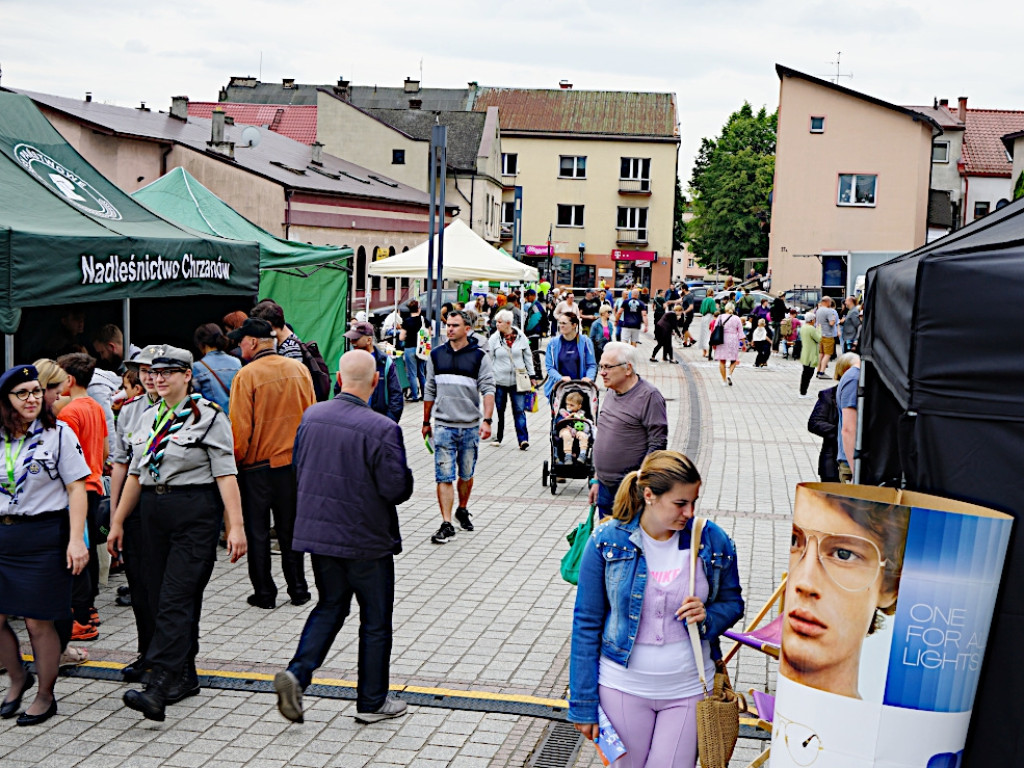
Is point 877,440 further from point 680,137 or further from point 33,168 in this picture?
point 680,137

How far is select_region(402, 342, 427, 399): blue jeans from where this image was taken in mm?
18953

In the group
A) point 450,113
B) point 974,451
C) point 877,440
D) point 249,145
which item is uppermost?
point 450,113

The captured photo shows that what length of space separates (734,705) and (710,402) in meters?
18.0

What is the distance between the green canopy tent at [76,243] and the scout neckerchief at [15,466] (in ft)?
6.46

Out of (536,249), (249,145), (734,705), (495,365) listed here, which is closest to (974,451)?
(734,705)

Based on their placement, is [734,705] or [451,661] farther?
[451,661]

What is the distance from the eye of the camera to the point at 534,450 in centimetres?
1602

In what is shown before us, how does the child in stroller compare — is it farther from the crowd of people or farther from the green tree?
the green tree

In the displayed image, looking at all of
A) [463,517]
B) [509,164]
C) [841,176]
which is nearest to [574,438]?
[463,517]

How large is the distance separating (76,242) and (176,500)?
10.7 ft

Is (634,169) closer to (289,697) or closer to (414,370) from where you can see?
(414,370)

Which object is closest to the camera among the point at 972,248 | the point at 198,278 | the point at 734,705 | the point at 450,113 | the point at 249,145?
the point at 972,248

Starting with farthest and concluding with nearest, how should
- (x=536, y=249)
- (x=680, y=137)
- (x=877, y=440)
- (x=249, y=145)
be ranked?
(x=680, y=137), (x=536, y=249), (x=249, y=145), (x=877, y=440)

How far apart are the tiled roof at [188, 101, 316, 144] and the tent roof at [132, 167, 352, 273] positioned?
45895 mm
